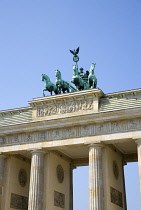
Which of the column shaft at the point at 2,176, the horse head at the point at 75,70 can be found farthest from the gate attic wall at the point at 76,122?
the horse head at the point at 75,70

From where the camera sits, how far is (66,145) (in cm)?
2923

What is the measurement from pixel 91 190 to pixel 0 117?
1235 centimetres

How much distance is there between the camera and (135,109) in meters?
27.2

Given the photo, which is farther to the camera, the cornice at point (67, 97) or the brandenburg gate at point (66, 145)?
the cornice at point (67, 97)

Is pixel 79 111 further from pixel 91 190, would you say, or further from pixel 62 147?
pixel 91 190

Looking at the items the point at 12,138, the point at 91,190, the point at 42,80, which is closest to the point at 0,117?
the point at 12,138

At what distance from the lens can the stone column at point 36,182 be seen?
1118 inches

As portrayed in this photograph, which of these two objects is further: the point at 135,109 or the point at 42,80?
the point at 42,80

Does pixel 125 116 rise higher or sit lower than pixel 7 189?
higher

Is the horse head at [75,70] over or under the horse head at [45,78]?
over

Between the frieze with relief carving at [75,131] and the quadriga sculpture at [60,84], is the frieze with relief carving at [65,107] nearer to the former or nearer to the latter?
the frieze with relief carving at [75,131]

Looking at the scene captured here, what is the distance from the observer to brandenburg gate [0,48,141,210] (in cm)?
2784

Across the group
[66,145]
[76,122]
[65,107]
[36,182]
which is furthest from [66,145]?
[36,182]

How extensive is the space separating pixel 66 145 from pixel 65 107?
360 cm
